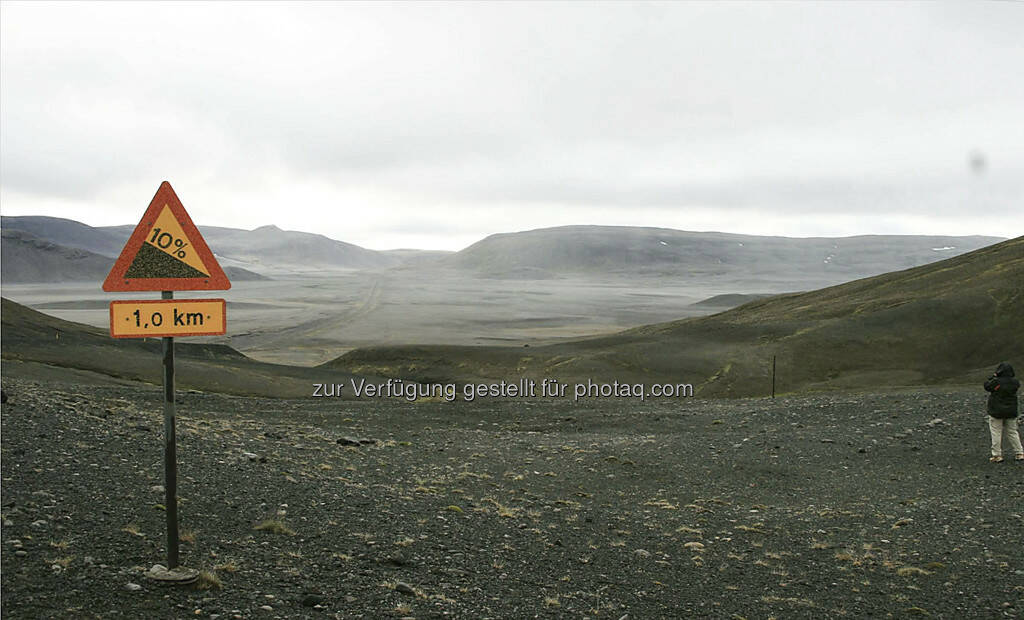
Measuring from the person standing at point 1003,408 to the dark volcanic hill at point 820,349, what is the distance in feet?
43.8

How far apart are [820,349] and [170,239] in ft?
99.4

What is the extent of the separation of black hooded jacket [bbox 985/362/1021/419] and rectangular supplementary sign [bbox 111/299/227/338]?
10579 millimetres

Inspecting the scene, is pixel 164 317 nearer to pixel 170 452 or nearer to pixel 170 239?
pixel 170 239

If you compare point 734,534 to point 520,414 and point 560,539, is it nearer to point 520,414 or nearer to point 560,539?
point 560,539

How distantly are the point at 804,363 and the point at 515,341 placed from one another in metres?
28.8

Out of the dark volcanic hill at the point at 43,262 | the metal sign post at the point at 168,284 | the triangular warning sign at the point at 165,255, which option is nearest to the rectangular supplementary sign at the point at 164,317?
the metal sign post at the point at 168,284

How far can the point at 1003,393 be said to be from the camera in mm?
10438

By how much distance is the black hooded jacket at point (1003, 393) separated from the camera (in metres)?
10.4

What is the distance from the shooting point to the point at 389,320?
7838cm

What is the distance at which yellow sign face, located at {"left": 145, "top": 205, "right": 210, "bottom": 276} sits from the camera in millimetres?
4820

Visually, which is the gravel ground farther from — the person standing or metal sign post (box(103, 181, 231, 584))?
metal sign post (box(103, 181, 231, 584))

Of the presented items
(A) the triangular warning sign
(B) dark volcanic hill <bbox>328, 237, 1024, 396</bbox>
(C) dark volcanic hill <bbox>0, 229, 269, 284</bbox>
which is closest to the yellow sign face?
(A) the triangular warning sign

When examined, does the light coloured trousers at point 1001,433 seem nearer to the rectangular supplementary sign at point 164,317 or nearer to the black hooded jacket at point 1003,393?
the black hooded jacket at point 1003,393

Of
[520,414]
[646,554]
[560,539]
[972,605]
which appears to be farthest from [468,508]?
[520,414]
